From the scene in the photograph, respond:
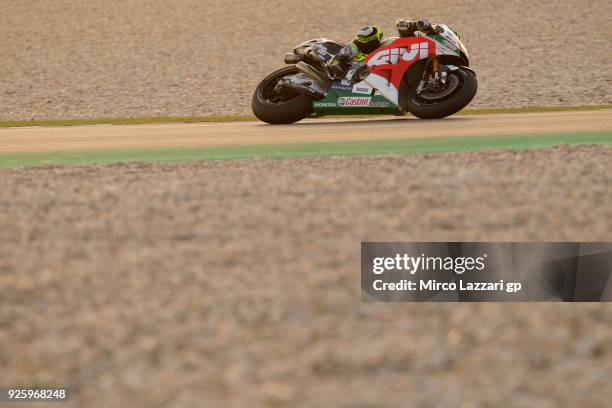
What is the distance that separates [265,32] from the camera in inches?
1181

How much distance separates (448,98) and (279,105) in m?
2.42

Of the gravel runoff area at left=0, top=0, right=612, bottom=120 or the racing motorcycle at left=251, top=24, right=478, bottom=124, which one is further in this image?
the gravel runoff area at left=0, top=0, right=612, bottom=120

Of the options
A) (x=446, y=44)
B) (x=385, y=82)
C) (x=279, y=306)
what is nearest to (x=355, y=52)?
(x=385, y=82)

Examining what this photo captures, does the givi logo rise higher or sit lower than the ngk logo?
lower

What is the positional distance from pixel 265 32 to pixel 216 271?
86.6 feet

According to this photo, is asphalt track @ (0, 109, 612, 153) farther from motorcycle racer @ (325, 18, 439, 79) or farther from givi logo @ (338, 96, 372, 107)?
motorcycle racer @ (325, 18, 439, 79)

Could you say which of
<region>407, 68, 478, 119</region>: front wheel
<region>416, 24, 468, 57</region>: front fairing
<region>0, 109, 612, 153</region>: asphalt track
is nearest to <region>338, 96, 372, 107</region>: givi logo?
<region>0, 109, 612, 153</region>: asphalt track

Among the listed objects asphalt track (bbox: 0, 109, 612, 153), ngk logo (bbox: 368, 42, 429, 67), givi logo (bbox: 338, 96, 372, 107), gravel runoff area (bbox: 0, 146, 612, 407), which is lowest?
asphalt track (bbox: 0, 109, 612, 153)

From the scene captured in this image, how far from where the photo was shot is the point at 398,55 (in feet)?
39.5

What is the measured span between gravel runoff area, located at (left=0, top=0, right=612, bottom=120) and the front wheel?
5.89 meters

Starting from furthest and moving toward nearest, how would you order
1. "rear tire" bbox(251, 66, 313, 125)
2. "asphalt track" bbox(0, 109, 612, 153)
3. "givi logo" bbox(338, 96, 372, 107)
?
1. "rear tire" bbox(251, 66, 313, 125)
2. "givi logo" bbox(338, 96, 372, 107)
3. "asphalt track" bbox(0, 109, 612, 153)

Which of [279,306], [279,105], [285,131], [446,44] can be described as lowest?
[285,131]

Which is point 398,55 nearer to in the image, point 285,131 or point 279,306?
point 285,131

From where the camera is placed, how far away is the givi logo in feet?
40.6
